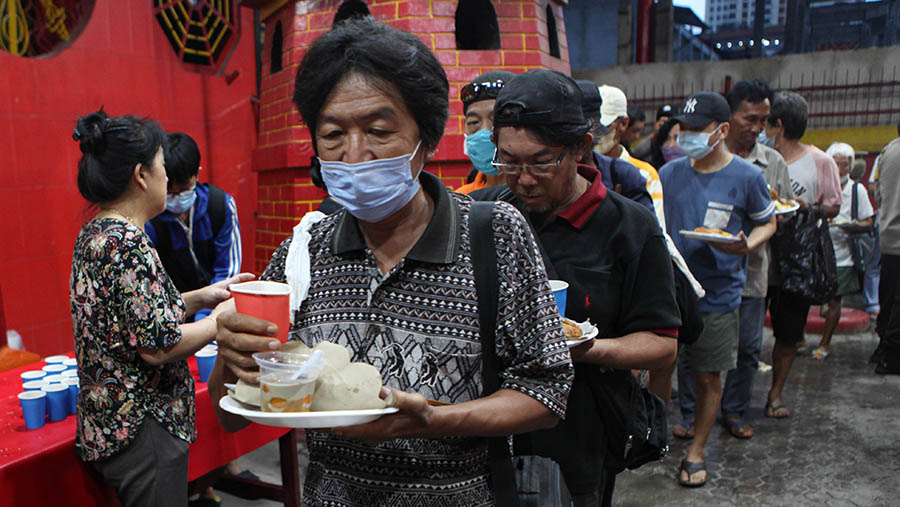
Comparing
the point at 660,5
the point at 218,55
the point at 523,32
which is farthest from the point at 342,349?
the point at 660,5

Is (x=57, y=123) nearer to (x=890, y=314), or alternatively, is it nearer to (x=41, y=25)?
(x=41, y=25)

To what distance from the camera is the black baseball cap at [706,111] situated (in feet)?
13.6

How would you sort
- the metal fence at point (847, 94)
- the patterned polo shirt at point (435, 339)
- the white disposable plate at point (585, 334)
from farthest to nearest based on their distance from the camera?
the metal fence at point (847, 94) < the white disposable plate at point (585, 334) < the patterned polo shirt at point (435, 339)

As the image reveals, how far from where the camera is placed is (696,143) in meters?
4.16

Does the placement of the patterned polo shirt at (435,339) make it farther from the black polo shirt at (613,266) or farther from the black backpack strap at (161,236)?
the black backpack strap at (161,236)

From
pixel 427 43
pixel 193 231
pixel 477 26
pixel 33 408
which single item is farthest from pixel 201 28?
pixel 33 408

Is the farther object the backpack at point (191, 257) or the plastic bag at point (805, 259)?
the plastic bag at point (805, 259)

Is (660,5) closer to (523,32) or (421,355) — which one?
(523,32)

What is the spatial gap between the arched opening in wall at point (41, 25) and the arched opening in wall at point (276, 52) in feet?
4.55

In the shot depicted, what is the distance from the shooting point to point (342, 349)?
4.23 feet

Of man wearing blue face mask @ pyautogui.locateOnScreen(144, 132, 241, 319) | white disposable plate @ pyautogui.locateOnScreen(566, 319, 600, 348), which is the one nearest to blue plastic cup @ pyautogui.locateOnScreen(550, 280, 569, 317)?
white disposable plate @ pyautogui.locateOnScreen(566, 319, 600, 348)

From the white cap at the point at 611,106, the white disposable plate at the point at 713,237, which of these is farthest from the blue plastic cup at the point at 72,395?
the white disposable plate at the point at 713,237

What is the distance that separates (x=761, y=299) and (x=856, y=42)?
21989 mm

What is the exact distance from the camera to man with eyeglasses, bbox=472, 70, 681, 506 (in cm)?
210
